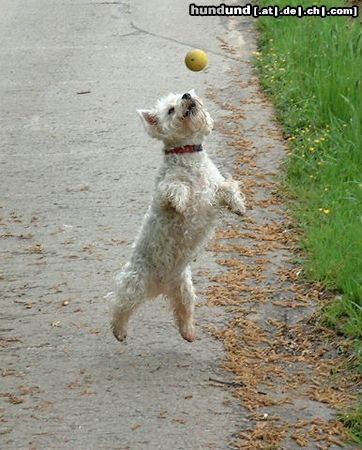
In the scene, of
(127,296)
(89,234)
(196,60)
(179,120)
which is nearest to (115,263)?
(89,234)

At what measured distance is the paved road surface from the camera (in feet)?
15.9

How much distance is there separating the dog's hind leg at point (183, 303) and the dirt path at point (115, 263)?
0.40 feet

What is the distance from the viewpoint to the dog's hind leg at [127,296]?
17.6 feet

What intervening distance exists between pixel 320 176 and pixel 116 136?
2519 millimetres

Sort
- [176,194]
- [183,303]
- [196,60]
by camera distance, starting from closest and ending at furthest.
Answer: [176,194]
[183,303]
[196,60]

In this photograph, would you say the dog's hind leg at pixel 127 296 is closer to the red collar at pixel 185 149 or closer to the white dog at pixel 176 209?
the white dog at pixel 176 209

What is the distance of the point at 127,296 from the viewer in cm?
535

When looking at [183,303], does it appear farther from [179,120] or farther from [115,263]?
[115,263]

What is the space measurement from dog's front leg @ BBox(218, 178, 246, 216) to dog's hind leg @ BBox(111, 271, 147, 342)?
0.66 metres

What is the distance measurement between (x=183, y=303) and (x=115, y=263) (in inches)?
51.9

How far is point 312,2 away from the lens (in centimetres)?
1135

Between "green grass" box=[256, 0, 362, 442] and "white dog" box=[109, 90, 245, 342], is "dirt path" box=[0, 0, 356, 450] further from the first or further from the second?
"white dog" box=[109, 90, 245, 342]

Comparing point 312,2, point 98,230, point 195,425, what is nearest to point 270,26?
point 312,2

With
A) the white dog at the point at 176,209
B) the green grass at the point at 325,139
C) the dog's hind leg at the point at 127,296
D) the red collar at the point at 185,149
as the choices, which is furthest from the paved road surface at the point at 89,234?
the red collar at the point at 185,149
